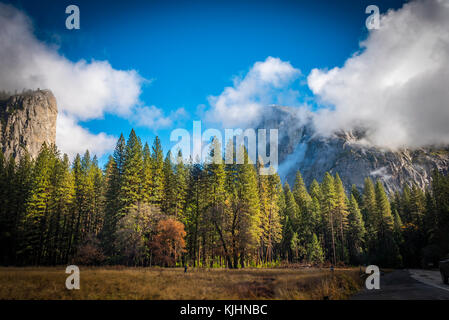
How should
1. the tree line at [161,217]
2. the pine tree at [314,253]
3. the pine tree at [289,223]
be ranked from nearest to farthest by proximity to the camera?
the tree line at [161,217]
the pine tree at [314,253]
the pine tree at [289,223]

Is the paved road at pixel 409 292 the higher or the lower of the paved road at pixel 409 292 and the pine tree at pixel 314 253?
the higher

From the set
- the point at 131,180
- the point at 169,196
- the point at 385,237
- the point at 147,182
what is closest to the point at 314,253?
the point at 385,237

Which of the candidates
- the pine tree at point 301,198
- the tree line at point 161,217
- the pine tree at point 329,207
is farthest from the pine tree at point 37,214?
the pine tree at point 329,207

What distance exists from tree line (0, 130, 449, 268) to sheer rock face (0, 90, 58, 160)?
113159 mm

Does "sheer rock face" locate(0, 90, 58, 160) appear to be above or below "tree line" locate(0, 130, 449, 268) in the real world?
A: above

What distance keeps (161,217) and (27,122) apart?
156m

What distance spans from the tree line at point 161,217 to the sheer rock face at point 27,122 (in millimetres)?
113159

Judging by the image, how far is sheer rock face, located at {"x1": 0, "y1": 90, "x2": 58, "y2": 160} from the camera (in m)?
138

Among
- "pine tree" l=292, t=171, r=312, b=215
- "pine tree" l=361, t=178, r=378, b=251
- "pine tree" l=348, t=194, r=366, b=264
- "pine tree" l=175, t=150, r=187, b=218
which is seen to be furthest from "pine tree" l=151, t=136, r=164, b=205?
"pine tree" l=361, t=178, r=378, b=251

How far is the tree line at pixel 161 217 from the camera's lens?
34719mm

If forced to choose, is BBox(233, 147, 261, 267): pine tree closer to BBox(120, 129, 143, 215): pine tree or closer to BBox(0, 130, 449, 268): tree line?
BBox(0, 130, 449, 268): tree line

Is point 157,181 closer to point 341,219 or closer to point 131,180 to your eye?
point 131,180

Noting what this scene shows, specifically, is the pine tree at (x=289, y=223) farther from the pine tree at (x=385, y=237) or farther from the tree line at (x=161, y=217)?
the pine tree at (x=385, y=237)
